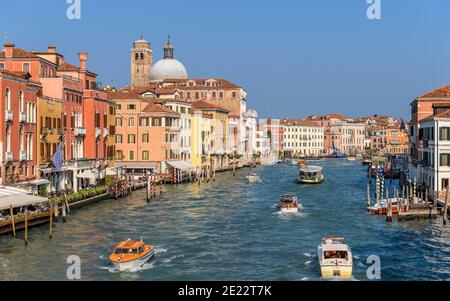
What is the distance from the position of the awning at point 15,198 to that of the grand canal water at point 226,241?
1.24 metres

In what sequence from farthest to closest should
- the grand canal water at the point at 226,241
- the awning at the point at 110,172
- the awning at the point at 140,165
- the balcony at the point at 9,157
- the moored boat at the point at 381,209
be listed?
the awning at the point at 140,165 → the awning at the point at 110,172 → the moored boat at the point at 381,209 → the balcony at the point at 9,157 → the grand canal water at the point at 226,241

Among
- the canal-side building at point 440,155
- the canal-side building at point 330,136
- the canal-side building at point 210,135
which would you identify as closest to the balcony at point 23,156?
the canal-side building at point 440,155

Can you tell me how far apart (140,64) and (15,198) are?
75.9 m

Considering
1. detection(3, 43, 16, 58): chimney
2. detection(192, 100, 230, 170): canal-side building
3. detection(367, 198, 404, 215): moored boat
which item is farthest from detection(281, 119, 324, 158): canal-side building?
detection(3, 43, 16, 58): chimney

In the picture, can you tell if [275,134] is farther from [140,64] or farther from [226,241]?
[226,241]

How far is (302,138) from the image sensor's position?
445 ft

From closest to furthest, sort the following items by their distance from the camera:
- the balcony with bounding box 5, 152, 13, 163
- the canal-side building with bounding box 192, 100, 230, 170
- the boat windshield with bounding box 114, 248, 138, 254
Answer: the boat windshield with bounding box 114, 248, 138, 254 → the balcony with bounding box 5, 152, 13, 163 → the canal-side building with bounding box 192, 100, 230, 170

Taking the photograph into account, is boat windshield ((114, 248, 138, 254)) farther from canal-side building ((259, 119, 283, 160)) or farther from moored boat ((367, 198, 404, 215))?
canal-side building ((259, 119, 283, 160))

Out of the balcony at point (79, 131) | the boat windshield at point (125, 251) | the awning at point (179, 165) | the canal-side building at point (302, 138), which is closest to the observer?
the boat windshield at point (125, 251)

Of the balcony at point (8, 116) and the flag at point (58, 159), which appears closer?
the balcony at point (8, 116)

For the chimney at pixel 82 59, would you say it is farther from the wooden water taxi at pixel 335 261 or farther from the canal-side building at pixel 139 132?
the wooden water taxi at pixel 335 261

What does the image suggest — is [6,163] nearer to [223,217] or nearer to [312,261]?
[223,217]

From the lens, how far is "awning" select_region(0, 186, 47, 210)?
84.1 feet

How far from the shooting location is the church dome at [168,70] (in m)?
97.4
